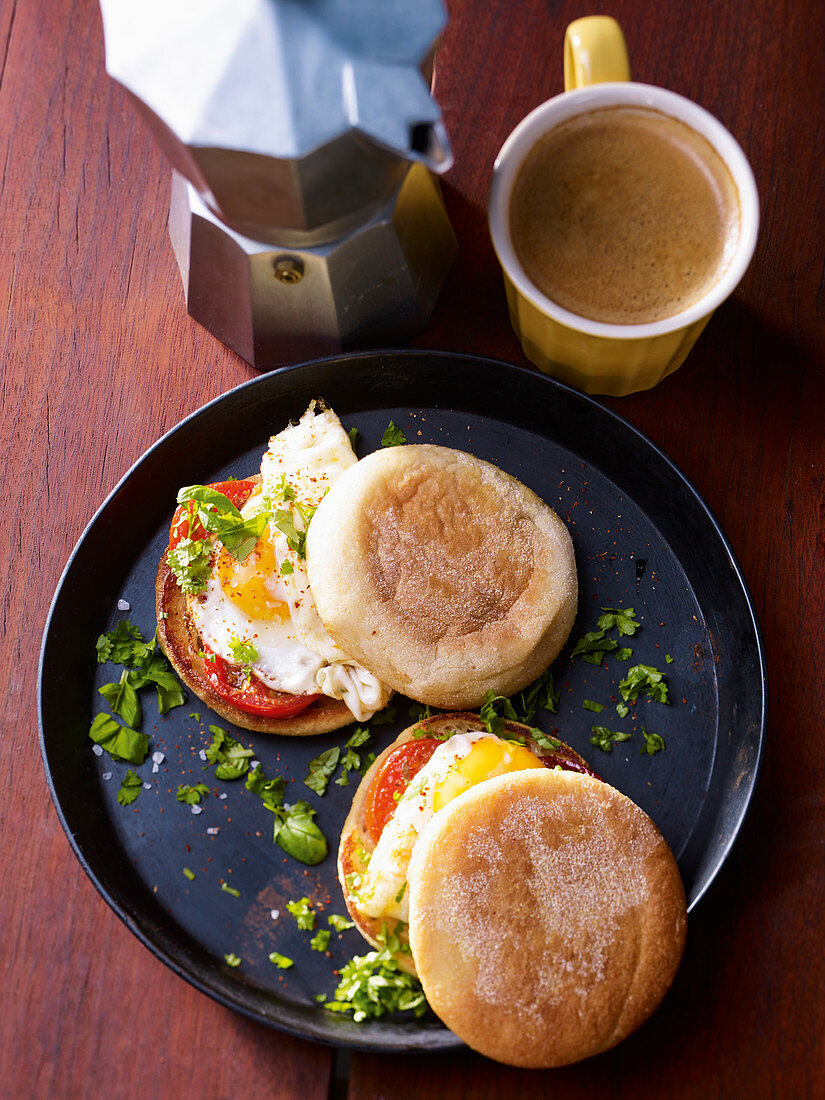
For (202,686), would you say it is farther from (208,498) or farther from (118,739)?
(208,498)

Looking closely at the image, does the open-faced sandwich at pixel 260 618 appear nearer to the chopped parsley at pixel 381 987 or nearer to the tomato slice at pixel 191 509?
the tomato slice at pixel 191 509

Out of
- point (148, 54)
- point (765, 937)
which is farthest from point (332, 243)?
point (765, 937)

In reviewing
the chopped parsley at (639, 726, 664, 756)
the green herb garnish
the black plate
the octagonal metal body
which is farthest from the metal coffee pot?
the green herb garnish

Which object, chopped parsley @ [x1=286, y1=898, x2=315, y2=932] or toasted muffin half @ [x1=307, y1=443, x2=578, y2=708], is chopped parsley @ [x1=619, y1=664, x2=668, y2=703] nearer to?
toasted muffin half @ [x1=307, y1=443, x2=578, y2=708]

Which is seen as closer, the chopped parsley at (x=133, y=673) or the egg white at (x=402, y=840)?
the egg white at (x=402, y=840)

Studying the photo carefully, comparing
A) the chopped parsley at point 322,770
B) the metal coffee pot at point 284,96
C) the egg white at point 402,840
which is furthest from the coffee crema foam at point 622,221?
the chopped parsley at point 322,770

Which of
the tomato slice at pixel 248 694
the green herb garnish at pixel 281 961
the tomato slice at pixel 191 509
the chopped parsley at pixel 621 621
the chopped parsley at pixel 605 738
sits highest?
the tomato slice at pixel 191 509
